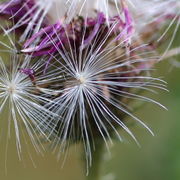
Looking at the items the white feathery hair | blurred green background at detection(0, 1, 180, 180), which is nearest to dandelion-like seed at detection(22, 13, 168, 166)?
the white feathery hair

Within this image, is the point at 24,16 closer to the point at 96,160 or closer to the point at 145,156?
the point at 96,160

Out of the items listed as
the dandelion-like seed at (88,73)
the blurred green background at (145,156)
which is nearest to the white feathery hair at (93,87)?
the dandelion-like seed at (88,73)

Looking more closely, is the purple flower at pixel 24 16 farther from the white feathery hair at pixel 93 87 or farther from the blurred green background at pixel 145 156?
the blurred green background at pixel 145 156

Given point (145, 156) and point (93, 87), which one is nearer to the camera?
point (93, 87)

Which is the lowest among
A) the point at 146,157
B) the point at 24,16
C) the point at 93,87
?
the point at 93,87

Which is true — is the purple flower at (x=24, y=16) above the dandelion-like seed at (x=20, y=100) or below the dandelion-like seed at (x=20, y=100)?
above

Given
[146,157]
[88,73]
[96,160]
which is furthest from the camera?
[146,157]

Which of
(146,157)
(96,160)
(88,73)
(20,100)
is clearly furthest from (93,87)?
(146,157)
